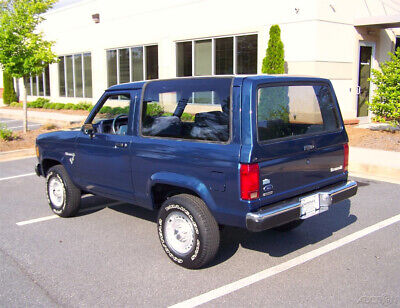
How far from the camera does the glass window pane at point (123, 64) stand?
19828 mm

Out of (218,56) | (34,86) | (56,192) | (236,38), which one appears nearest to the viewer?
(56,192)

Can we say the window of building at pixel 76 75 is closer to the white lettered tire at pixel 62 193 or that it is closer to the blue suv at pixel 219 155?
the white lettered tire at pixel 62 193

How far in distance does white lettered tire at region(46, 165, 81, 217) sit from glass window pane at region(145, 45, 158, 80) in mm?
12581

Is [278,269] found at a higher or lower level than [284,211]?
lower

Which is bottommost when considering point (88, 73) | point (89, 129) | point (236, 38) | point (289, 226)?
point (289, 226)

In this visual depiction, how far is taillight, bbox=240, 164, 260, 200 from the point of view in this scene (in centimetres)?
388

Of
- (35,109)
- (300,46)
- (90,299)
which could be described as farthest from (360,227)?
(35,109)

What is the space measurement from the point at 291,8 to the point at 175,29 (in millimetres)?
5391

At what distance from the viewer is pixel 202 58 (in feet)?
52.7

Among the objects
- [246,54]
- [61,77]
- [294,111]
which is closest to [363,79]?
[246,54]

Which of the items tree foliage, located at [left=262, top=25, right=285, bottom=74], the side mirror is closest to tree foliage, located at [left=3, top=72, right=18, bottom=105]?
tree foliage, located at [left=262, top=25, right=285, bottom=74]

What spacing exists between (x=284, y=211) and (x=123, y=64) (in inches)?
676

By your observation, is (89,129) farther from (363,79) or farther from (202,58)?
(363,79)

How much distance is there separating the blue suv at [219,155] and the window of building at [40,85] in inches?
897
